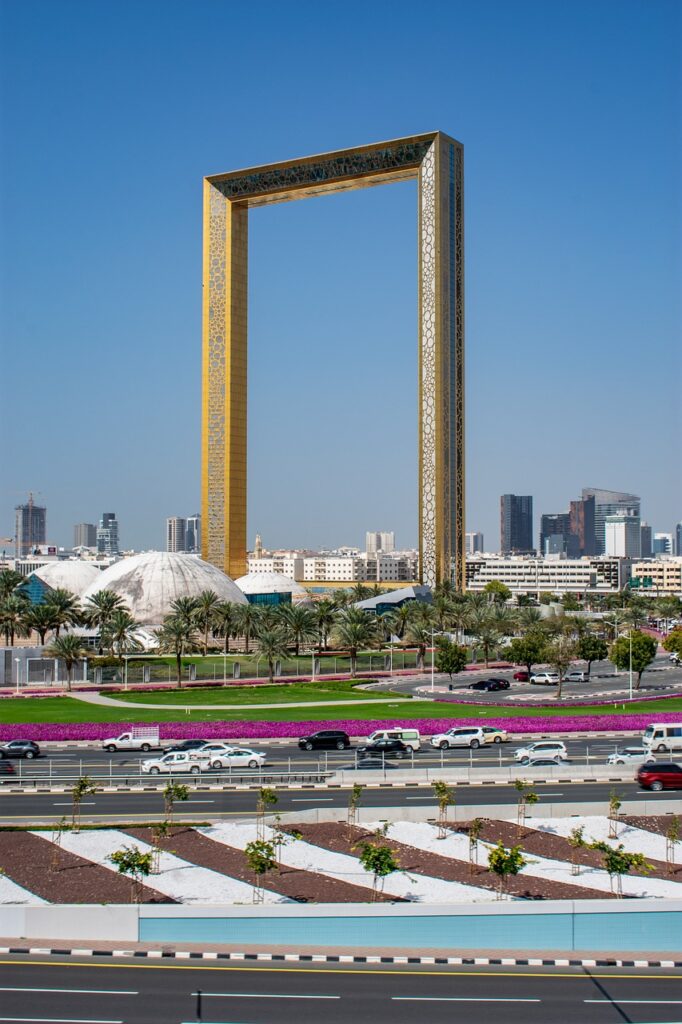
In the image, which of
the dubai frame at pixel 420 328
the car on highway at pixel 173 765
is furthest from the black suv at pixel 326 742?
the dubai frame at pixel 420 328

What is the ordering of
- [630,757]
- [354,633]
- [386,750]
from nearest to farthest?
[630,757]
[386,750]
[354,633]

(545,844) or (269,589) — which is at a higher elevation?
(269,589)

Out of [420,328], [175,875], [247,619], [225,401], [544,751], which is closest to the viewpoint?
[175,875]

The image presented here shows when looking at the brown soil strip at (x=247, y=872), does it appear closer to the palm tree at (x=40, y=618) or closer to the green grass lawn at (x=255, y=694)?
the green grass lawn at (x=255, y=694)

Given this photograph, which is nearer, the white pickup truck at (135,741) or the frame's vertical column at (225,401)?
the white pickup truck at (135,741)

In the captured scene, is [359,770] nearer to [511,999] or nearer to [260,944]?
[260,944]

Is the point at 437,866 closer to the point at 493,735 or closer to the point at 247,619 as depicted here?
the point at 493,735

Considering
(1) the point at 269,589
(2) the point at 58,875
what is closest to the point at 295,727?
(2) the point at 58,875
